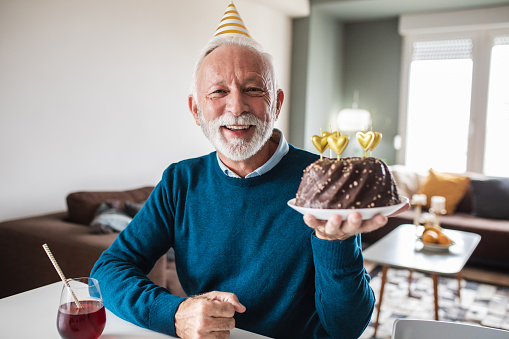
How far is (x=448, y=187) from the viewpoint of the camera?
14.4 feet

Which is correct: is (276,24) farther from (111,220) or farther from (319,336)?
(319,336)

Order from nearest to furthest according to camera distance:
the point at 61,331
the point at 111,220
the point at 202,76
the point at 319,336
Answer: the point at 61,331 < the point at 319,336 < the point at 202,76 < the point at 111,220

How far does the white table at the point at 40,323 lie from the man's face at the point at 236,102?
19.1 inches

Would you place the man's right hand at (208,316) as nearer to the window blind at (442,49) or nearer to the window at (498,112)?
the window at (498,112)

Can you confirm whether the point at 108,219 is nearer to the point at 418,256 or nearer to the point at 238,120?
the point at 238,120

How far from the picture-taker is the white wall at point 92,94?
2604 millimetres

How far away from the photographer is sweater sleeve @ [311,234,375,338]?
86 centimetres

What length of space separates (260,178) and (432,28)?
482 centimetres

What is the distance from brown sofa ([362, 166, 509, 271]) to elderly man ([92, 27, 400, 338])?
3.18m

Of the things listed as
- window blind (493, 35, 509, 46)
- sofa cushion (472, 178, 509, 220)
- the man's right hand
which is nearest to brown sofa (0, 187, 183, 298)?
the man's right hand

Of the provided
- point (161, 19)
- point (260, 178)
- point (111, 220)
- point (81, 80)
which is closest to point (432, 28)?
point (161, 19)

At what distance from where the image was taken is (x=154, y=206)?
1.23 m

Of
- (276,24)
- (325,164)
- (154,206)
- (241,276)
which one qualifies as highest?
(276,24)

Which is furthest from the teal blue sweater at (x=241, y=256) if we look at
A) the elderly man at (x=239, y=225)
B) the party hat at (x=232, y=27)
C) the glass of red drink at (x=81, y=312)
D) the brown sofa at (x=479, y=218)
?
the brown sofa at (x=479, y=218)
